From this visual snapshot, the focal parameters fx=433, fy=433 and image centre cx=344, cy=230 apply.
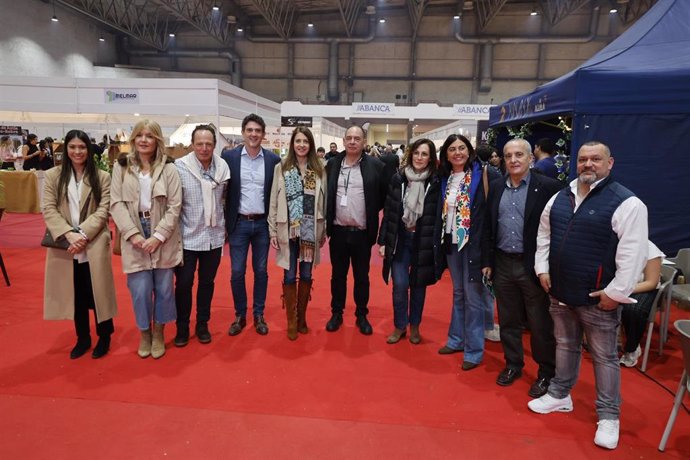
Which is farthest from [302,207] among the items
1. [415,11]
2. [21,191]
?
[415,11]

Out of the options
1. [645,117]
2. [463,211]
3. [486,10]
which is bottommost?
[463,211]

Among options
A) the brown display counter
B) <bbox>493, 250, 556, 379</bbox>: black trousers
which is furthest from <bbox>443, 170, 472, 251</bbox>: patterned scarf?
the brown display counter

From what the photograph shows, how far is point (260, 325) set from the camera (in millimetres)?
3207

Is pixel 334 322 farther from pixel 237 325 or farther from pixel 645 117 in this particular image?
pixel 645 117

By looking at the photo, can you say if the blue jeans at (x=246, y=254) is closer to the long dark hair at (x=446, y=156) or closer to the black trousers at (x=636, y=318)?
the long dark hair at (x=446, y=156)

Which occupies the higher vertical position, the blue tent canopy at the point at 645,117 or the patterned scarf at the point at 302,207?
the blue tent canopy at the point at 645,117

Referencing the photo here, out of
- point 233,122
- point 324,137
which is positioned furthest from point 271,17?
point 233,122

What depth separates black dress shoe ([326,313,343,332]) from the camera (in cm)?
329

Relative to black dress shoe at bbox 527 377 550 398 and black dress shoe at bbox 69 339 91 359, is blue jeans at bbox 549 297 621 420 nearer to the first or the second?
black dress shoe at bbox 527 377 550 398

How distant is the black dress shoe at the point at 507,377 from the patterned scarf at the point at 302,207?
144cm

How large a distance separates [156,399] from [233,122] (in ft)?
24.8

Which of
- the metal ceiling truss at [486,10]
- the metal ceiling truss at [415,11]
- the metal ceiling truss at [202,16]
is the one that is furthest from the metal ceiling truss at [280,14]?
the metal ceiling truss at [486,10]

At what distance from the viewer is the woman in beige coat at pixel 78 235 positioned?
2586 mm

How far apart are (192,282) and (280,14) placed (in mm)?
18758
